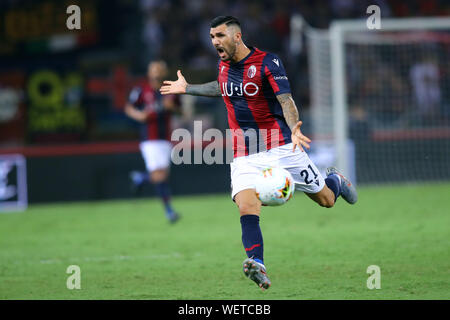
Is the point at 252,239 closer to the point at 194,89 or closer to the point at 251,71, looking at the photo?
the point at 251,71

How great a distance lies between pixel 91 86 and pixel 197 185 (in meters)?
3.25

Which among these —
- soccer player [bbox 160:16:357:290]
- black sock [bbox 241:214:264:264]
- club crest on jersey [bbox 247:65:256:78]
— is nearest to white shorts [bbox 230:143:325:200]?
soccer player [bbox 160:16:357:290]

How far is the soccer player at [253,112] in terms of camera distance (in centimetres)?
629

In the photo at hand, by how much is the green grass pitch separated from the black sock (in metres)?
0.32

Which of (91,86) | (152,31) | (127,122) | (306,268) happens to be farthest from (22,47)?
(306,268)

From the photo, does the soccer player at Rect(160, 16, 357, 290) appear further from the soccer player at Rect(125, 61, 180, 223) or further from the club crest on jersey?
the soccer player at Rect(125, 61, 180, 223)

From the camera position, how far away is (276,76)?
6324 mm

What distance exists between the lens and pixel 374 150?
15164mm

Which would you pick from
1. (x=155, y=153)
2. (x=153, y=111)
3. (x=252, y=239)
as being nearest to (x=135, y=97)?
(x=153, y=111)

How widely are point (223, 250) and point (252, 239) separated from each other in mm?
2530

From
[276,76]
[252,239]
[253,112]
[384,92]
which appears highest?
[384,92]

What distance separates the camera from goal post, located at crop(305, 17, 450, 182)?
14273 mm

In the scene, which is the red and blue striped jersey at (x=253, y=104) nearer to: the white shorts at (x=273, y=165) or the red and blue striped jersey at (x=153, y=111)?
the white shorts at (x=273, y=165)
